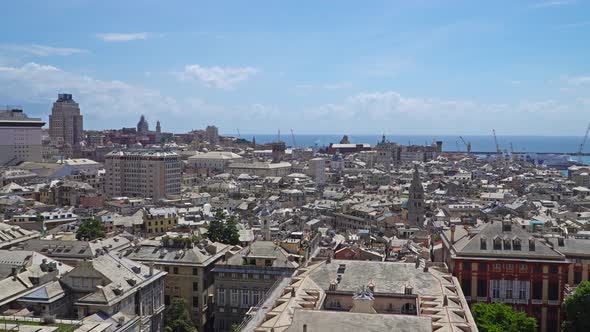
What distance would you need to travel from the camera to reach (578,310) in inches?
1929

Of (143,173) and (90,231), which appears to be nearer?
(90,231)

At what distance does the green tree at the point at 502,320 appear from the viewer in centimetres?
4672

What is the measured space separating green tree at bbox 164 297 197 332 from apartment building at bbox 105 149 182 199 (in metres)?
98.0

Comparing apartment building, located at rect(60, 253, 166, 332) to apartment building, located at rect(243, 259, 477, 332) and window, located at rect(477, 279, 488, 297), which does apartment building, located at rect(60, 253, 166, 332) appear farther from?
window, located at rect(477, 279, 488, 297)

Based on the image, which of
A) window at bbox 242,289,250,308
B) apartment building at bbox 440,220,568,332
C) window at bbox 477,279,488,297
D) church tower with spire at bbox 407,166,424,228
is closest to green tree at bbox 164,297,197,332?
window at bbox 242,289,250,308

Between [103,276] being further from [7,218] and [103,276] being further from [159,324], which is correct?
[7,218]

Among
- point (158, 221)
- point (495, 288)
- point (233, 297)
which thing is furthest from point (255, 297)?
point (158, 221)

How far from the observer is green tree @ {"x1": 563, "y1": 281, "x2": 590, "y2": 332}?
48500 mm

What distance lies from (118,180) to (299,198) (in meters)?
52.9

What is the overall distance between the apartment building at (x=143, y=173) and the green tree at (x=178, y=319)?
322ft

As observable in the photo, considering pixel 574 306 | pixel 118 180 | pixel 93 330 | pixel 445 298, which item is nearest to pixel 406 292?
pixel 445 298

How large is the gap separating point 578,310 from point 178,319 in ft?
108

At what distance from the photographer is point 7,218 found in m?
95.5

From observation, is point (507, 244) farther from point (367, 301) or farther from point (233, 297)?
point (233, 297)
